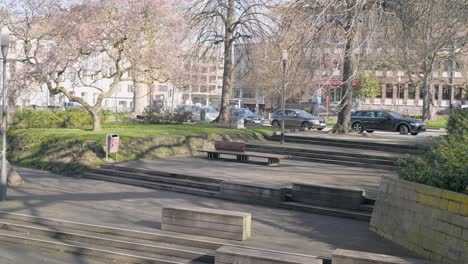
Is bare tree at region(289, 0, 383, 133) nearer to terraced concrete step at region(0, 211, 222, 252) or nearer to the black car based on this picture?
the black car

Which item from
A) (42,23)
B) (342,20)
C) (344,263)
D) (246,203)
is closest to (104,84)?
(42,23)

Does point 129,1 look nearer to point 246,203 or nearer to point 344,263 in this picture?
point 246,203

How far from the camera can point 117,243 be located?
10.5 metres

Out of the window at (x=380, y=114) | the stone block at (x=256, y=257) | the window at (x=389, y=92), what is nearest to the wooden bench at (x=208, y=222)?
the stone block at (x=256, y=257)

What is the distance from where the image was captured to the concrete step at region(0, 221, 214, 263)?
9891 mm

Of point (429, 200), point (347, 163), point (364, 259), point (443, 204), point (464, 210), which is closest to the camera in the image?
point (364, 259)

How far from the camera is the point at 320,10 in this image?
81.8 feet

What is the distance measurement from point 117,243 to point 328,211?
182 inches

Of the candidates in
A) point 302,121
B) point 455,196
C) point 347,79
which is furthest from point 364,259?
point 302,121

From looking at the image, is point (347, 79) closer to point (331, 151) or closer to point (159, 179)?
point (331, 151)

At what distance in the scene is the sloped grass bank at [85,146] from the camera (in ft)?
66.5

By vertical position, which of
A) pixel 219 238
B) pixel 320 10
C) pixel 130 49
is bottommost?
pixel 219 238

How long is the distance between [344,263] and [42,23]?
70.3 ft

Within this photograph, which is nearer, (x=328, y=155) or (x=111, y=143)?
(x=111, y=143)
